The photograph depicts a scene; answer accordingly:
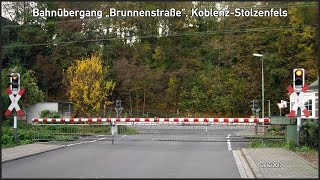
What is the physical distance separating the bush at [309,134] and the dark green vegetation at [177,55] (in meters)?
30.9

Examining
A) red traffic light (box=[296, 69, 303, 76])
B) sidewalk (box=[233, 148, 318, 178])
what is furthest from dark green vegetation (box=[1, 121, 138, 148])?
red traffic light (box=[296, 69, 303, 76])

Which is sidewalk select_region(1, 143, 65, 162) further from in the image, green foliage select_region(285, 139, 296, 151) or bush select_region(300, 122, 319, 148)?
bush select_region(300, 122, 319, 148)

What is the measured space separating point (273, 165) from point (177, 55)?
150 ft

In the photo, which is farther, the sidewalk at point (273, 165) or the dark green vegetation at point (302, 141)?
the dark green vegetation at point (302, 141)

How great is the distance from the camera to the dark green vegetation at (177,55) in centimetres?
4922

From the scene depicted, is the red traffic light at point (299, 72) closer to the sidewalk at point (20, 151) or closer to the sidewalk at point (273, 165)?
the sidewalk at point (273, 165)

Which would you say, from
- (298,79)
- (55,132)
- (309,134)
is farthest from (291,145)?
(55,132)

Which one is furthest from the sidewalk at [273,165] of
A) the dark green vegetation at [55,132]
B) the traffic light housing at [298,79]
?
the dark green vegetation at [55,132]

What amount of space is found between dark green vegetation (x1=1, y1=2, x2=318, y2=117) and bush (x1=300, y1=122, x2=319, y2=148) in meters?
30.9

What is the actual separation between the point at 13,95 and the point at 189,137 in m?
8.27

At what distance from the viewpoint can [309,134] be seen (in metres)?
16.2

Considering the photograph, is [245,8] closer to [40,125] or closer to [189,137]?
Answer: [189,137]

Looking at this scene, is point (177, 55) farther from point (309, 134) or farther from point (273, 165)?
point (273, 165)

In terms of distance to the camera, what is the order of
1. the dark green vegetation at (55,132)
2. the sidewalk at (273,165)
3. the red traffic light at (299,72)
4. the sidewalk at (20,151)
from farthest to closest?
the dark green vegetation at (55,132) < the red traffic light at (299,72) < the sidewalk at (20,151) < the sidewalk at (273,165)
